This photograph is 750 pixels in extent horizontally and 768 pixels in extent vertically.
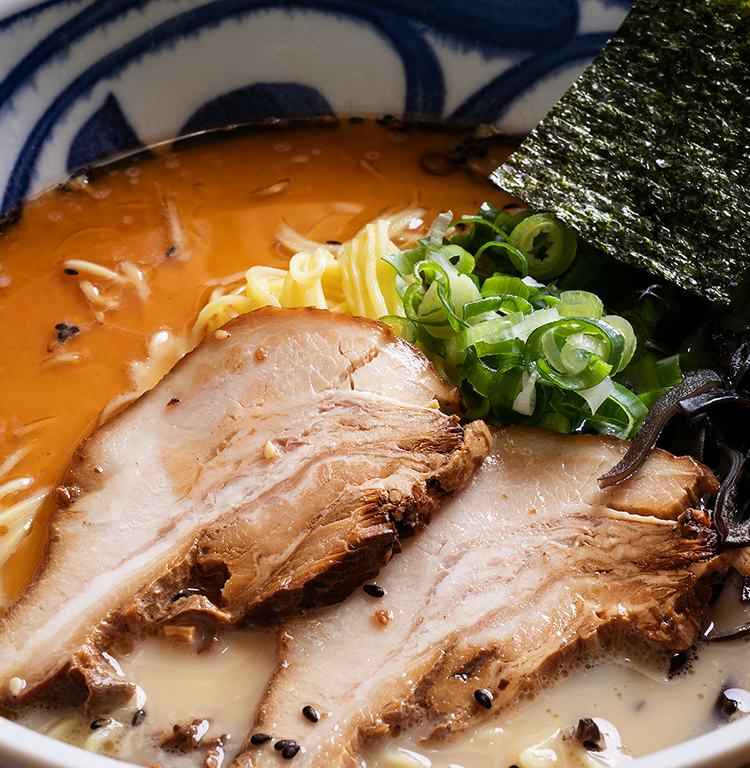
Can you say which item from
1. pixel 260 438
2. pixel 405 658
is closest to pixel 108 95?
pixel 260 438

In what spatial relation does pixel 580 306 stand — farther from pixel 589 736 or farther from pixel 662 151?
pixel 589 736

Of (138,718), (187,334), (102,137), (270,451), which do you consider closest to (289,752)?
(138,718)

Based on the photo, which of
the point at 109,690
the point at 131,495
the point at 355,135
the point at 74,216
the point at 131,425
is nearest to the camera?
the point at 109,690

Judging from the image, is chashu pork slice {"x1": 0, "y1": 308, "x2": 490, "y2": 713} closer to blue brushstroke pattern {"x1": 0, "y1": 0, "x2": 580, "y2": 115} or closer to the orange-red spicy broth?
the orange-red spicy broth

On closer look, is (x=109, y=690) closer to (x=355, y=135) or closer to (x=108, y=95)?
(x=108, y=95)

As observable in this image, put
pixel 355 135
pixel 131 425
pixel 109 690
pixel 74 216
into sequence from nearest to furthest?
pixel 109 690, pixel 131 425, pixel 74 216, pixel 355 135

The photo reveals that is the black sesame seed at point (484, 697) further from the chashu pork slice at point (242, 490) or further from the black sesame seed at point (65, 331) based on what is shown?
the black sesame seed at point (65, 331)

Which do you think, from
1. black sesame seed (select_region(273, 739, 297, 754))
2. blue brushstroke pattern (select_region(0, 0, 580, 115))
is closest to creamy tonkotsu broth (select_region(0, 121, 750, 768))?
black sesame seed (select_region(273, 739, 297, 754))
